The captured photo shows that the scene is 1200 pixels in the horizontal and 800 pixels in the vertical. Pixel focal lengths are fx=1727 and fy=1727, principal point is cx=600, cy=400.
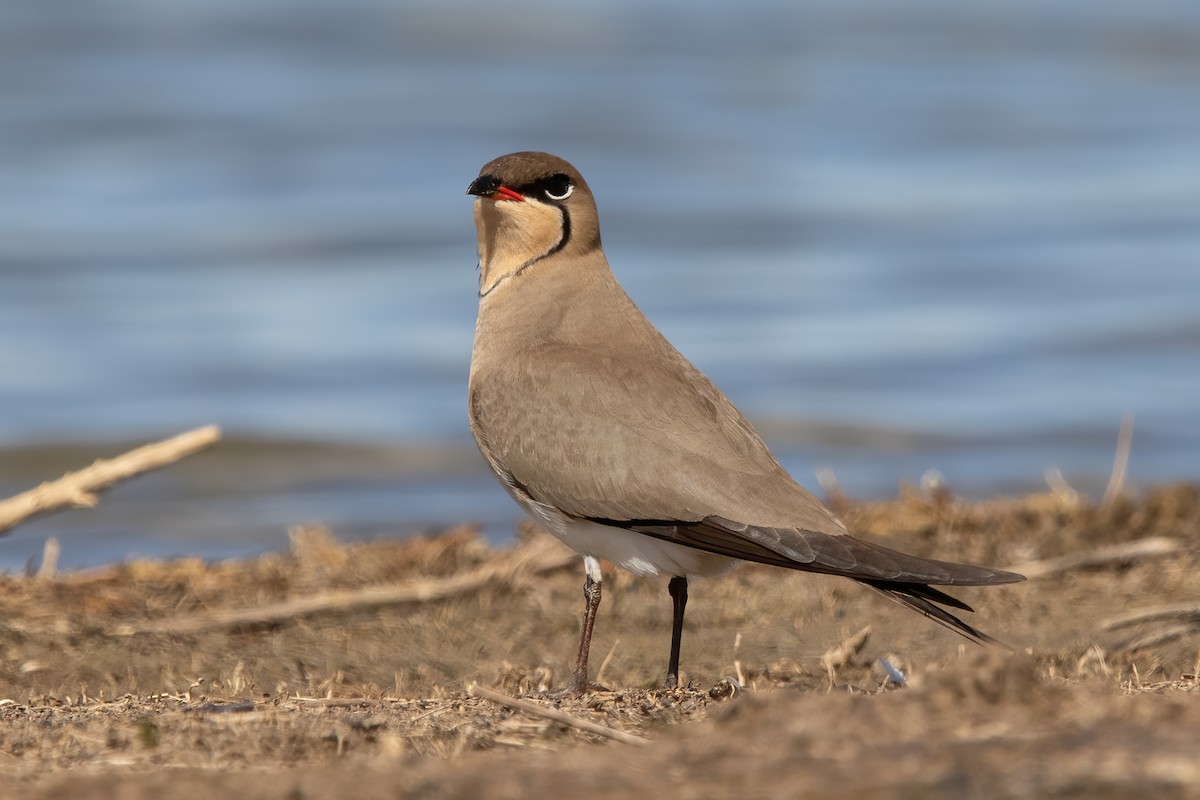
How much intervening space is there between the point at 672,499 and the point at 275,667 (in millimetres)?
1624

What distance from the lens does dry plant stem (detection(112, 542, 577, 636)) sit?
229 inches

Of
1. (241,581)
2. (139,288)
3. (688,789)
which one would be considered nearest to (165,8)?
(139,288)

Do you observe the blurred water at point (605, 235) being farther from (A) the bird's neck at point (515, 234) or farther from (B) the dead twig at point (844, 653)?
(B) the dead twig at point (844, 653)

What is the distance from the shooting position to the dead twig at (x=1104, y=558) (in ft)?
20.0

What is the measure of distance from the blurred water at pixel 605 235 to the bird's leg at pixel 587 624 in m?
4.93

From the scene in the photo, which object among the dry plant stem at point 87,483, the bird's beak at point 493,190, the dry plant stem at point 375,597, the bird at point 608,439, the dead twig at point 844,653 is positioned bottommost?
the dry plant stem at point 375,597

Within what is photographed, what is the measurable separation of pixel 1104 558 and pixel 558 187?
2.36 metres

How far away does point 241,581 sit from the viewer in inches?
255

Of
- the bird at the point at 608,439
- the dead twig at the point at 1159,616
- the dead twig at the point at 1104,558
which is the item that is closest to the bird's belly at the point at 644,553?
the bird at the point at 608,439

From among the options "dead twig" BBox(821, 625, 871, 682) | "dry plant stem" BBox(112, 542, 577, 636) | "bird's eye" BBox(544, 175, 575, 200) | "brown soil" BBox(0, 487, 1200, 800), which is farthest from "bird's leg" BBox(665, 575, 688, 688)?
"dry plant stem" BBox(112, 542, 577, 636)

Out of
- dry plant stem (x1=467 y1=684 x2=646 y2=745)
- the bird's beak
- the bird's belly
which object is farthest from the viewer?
the bird's beak

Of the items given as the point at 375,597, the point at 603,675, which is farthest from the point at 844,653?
the point at 375,597

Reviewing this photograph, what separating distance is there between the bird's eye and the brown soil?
4.72 feet

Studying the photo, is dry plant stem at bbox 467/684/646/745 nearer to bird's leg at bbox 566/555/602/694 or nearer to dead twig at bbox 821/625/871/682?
bird's leg at bbox 566/555/602/694
